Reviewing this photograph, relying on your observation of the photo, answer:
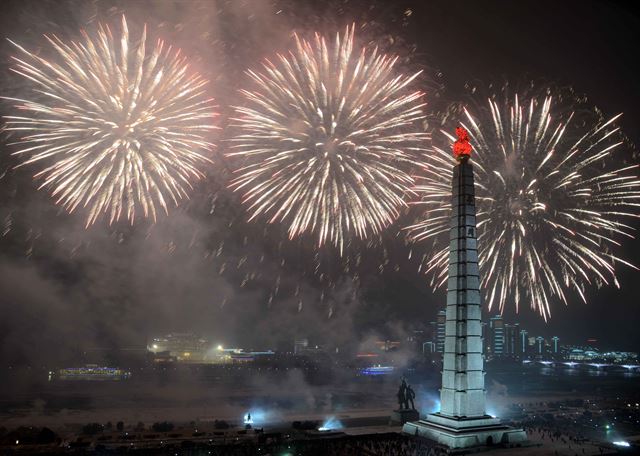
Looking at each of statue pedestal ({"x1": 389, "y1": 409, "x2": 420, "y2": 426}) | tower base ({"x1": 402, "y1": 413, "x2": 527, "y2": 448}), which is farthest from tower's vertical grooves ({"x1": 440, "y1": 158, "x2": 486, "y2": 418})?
statue pedestal ({"x1": 389, "y1": 409, "x2": 420, "y2": 426})

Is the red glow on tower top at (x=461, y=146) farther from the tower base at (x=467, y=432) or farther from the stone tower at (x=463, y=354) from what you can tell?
the tower base at (x=467, y=432)

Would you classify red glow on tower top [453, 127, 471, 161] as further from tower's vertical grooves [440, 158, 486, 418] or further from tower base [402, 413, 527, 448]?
tower base [402, 413, 527, 448]

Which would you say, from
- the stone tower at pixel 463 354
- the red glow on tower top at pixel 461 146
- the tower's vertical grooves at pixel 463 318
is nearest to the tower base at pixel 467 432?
the stone tower at pixel 463 354

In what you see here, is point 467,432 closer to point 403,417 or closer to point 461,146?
point 403,417

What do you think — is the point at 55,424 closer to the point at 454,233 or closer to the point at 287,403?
the point at 287,403

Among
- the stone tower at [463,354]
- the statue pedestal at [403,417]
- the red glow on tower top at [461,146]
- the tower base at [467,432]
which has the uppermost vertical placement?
the red glow on tower top at [461,146]

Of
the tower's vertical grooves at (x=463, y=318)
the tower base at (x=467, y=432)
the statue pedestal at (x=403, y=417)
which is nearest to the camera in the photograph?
the tower base at (x=467, y=432)
